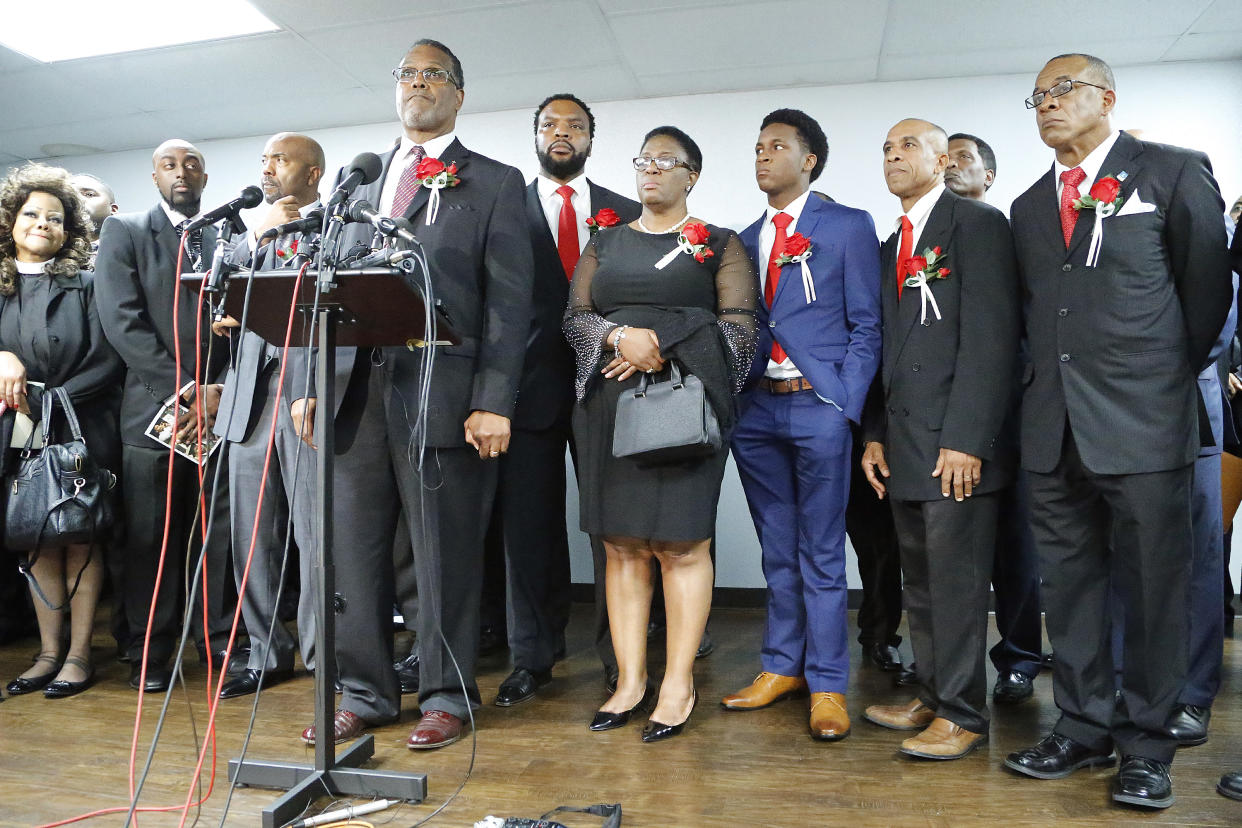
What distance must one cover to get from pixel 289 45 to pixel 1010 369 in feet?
12.1

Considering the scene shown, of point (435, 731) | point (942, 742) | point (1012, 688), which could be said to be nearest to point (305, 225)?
point (435, 731)

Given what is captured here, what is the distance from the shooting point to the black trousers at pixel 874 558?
3.64 metres

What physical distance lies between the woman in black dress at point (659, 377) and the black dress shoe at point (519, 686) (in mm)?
391

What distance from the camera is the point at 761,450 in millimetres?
2936

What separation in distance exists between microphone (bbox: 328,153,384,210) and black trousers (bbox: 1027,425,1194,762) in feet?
5.82

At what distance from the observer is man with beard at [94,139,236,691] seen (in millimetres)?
3375

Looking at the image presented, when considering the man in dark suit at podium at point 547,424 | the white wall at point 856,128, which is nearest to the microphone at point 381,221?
the man in dark suit at podium at point 547,424

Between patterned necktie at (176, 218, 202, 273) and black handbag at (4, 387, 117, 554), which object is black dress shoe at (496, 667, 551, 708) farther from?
patterned necktie at (176, 218, 202, 273)

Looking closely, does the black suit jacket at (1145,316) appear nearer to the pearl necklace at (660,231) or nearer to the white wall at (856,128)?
the pearl necklace at (660,231)

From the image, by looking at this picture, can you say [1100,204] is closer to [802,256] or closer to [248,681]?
[802,256]

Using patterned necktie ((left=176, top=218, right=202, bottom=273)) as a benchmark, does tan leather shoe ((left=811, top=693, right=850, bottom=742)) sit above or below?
below

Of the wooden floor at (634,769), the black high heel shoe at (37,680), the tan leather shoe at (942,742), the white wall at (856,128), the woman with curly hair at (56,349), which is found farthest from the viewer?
the white wall at (856,128)

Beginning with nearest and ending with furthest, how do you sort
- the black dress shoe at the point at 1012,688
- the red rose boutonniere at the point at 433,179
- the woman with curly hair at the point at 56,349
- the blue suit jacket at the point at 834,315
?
1. the red rose boutonniere at the point at 433,179
2. the blue suit jacket at the point at 834,315
3. the black dress shoe at the point at 1012,688
4. the woman with curly hair at the point at 56,349

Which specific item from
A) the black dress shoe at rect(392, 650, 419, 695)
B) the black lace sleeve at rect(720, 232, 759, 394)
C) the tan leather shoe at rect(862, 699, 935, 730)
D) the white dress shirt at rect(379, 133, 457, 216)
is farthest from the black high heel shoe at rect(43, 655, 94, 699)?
the tan leather shoe at rect(862, 699, 935, 730)
